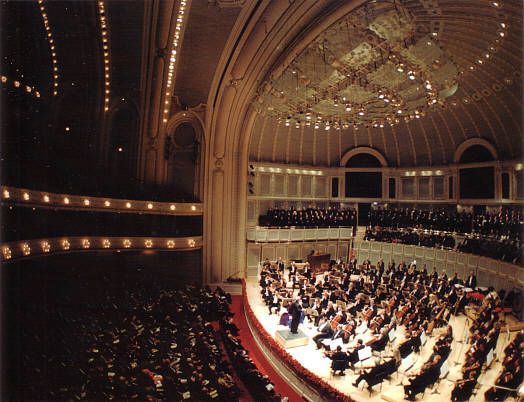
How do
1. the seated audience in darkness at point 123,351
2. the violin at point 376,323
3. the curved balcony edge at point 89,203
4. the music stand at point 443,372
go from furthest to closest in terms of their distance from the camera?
the violin at point 376,323 → the curved balcony edge at point 89,203 → the music stand at point 443,372 → the seated audience in darkness at point 123,351

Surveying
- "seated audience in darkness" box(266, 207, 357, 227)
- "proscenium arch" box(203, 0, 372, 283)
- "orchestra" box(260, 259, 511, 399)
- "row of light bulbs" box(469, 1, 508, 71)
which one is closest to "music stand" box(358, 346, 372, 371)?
"orchestra" box(260, 259, 511, 399)

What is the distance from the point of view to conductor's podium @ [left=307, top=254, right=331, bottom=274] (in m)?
18.9

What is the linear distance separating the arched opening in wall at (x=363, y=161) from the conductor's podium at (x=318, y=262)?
7136 millimetres

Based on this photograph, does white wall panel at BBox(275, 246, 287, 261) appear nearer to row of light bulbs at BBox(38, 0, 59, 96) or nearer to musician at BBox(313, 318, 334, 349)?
musician at BBox(313, 318, 334, 349)

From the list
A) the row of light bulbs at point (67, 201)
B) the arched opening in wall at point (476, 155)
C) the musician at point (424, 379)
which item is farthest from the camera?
the arched opening in wall at point (476, 155)

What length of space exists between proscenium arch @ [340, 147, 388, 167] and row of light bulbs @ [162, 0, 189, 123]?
1208 cm

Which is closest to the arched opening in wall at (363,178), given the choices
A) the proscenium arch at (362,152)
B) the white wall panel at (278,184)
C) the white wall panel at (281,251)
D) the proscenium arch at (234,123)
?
the proscenium arch at (362,152)

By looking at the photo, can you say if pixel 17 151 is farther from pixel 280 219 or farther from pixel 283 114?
pixel 280 219

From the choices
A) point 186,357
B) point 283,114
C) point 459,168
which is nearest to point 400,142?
point 459,168

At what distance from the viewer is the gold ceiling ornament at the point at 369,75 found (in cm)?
895

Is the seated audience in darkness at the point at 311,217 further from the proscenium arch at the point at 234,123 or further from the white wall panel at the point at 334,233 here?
the proscenium arch at the point at 234,123

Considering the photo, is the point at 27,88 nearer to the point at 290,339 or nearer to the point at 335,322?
the point at 290,339

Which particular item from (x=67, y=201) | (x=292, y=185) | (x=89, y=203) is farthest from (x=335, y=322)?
(x=292, y=185)

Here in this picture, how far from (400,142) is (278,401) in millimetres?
18495
